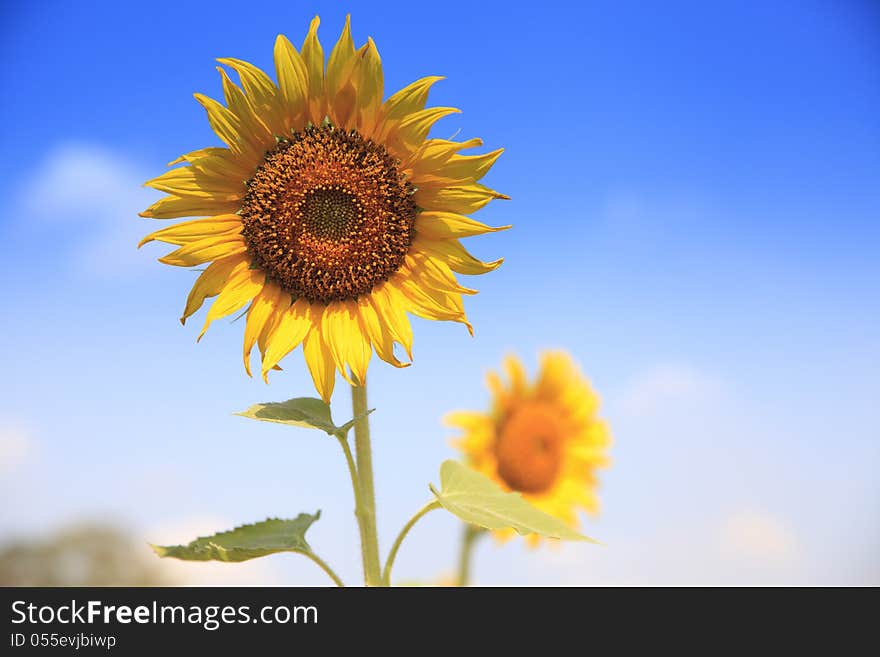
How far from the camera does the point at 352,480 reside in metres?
2.24

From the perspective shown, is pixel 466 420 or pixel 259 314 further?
pixel 466 420

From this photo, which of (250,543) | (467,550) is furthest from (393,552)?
(467,550)

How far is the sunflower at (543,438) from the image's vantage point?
4.80 metres

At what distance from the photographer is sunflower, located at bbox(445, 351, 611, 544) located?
4801 mm

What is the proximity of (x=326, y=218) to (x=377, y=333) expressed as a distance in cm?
40

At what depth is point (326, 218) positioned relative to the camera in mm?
2346

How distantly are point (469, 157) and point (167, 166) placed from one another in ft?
2.94

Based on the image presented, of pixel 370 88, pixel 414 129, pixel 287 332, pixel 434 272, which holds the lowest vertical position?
pixel 287 332

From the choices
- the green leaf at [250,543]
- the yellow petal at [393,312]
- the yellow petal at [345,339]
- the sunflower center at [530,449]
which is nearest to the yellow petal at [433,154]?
the yellow petal at [393,312]

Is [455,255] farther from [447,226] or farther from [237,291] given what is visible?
[237,291]

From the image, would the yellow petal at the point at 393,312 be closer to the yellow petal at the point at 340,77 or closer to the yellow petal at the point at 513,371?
the yellow petal at the point at 340,77
